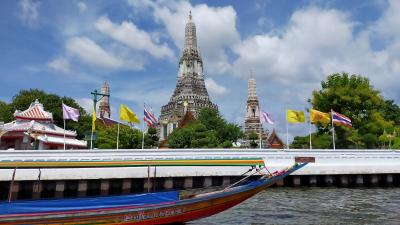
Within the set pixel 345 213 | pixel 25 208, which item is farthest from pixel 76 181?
pixel 345 213

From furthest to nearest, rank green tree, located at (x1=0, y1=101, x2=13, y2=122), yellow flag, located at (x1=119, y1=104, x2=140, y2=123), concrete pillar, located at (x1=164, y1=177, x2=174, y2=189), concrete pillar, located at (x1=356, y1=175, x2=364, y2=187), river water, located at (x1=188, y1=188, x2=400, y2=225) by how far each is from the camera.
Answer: green tree, located at (x1=0, y1=101, x2=13, y2=122) < yellow flag, located at (x1=119, y1=104, x2=140, y2=123) < concrete pillar, located at (x1=356, y1=175, x2=364, y2=187) < concrete pillar, located at (x1=164, y1=177, x2=174, y2=189) < river water, located at (x1=188, y1=188, x2=400, y2=225)

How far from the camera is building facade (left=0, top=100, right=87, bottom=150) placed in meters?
39.0

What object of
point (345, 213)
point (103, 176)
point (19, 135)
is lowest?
point (345, 213)

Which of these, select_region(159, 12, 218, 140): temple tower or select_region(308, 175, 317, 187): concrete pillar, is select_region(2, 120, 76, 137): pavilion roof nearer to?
select_region(308, 175, 317, 187): concrete pillar

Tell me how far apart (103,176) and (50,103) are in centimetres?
4130

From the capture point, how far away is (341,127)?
38.1 meters

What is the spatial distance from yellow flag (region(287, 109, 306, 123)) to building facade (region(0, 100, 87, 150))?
25.6 metres

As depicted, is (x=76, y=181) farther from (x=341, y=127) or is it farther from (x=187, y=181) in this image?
(x=341, y=127)

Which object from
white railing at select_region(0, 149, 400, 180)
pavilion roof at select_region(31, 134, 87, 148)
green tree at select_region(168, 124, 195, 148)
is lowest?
white railing at select_region(0, 149, 400, 180)

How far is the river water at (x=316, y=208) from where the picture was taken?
45.2 ft

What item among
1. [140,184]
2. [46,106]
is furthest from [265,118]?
[46,106]

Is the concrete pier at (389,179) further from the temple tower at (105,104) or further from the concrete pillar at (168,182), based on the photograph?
the temple tower at (105,104)

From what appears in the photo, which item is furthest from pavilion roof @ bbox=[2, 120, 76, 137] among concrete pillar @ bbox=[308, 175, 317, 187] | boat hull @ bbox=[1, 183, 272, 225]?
boat hull @ bbox=[1, 183, 272, 225]

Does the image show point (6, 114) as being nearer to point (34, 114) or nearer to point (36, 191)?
point (34, 114)
